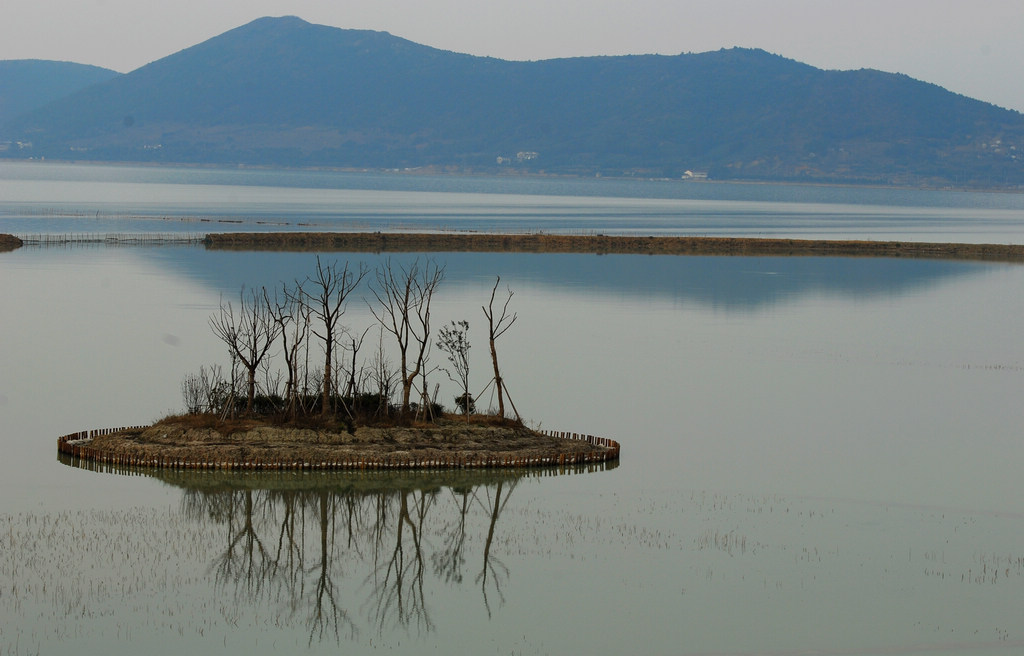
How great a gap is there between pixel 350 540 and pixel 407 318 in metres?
8.36

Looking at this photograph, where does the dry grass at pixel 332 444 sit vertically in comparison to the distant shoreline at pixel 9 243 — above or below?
below

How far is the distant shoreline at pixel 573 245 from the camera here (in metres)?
60.8

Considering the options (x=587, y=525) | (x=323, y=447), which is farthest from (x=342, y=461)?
(x=587, y=525)

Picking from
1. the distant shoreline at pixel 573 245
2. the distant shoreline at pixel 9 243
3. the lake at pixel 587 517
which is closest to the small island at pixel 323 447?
the lake at pixel 587 517

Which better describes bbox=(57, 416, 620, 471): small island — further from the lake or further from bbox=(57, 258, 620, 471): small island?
the lake

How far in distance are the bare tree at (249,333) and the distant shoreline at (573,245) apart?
19373 mm

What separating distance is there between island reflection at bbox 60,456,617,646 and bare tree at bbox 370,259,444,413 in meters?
2.43

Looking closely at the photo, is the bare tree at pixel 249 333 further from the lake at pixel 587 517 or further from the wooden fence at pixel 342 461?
the wooden fence at pixel 342 461

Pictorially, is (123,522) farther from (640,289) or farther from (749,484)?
(640,289)

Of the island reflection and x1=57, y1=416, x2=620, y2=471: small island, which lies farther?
x1=57, y1=416, x2=620, y2=471: small island

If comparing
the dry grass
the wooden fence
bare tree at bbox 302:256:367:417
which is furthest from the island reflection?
bare tree at bbox 302:256:367:417

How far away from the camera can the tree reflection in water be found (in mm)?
14438

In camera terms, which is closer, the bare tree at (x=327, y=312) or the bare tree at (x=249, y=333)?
the bare tree at (x=327, y=312)

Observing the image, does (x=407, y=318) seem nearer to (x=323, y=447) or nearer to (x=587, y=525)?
(x=323, y=447)
